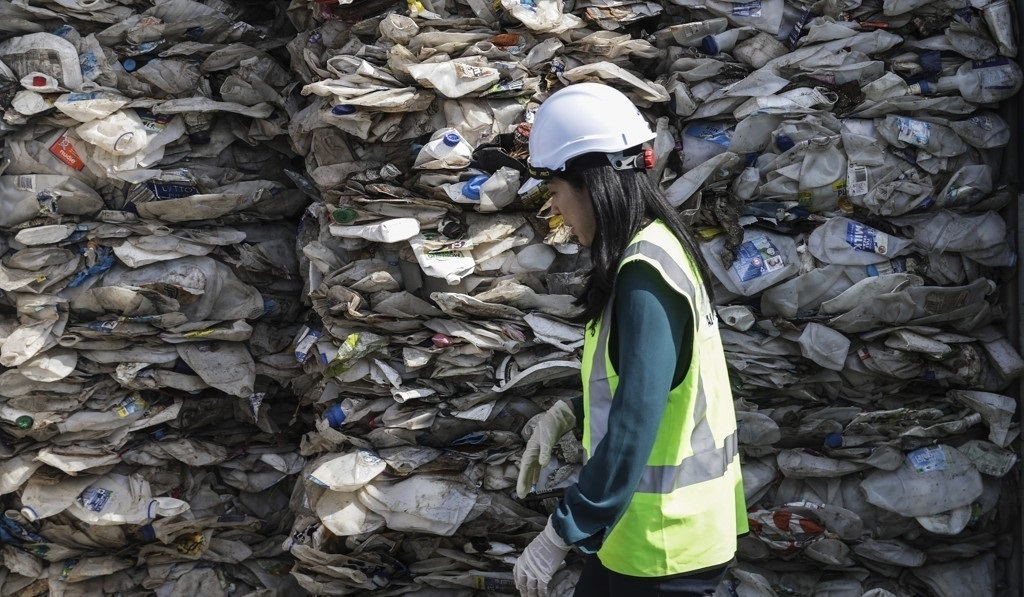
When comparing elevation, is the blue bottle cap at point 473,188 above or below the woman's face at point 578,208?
below

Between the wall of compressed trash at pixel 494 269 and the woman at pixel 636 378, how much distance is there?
978 mm

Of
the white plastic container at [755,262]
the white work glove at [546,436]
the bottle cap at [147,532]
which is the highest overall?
the white plastic container at [755,262]

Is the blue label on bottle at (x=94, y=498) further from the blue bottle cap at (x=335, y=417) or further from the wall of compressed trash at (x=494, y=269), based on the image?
the blue bottle cap at (x=335, y=417)

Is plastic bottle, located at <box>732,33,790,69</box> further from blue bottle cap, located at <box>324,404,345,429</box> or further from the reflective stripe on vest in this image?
blue bottle cap, located at <box>324,404,345,429</box>

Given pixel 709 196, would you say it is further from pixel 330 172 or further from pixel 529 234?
pixel 330 172

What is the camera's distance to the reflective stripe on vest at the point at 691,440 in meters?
1.75

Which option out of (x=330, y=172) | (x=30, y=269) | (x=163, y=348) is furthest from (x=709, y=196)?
(x=30, y=269)

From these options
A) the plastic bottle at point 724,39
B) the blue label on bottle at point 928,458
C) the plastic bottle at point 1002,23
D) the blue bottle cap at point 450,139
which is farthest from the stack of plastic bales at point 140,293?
the plastic bottle at point 1002,23

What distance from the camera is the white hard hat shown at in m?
1.72

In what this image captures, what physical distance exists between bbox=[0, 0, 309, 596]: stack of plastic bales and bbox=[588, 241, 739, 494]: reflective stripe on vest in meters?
1.72

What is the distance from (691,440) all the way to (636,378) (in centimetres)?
24

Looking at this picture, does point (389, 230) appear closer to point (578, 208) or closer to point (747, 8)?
point (578, 208)

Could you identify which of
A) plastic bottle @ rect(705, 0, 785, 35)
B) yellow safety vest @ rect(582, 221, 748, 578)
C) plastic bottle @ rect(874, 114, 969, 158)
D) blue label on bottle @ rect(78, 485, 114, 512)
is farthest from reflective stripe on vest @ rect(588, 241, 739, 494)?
blue label on bottle @ rect(78, 485, 114, 512)

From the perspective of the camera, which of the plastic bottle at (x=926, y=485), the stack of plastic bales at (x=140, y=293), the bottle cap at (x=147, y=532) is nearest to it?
the plastic bottle at (x=926, y=485)
